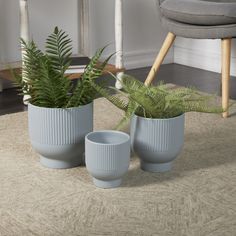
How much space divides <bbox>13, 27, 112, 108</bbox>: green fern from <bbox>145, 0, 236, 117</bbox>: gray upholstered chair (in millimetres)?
547

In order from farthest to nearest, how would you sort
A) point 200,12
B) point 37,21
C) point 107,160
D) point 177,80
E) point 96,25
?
point 96,25, point 177,80, point 37,21, point 200,12, point 107,160

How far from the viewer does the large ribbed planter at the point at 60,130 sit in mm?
1274

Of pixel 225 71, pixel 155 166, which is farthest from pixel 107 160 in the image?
pixel 225 71

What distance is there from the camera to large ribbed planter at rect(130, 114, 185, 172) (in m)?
1.27

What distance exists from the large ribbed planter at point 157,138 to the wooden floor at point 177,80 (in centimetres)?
80

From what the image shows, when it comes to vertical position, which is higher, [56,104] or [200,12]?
[200,12]

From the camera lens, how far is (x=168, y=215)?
1.11 metres

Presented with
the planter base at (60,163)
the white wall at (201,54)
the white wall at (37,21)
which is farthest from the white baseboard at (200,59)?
the planter base at (60,163)

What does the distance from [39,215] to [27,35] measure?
1085mm

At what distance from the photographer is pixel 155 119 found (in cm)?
127

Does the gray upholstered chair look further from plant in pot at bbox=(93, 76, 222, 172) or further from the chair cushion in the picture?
plant in pot at bbox=(93, 76, 222, 172)

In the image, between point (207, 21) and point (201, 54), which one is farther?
point (201, 54)

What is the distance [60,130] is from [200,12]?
826mm

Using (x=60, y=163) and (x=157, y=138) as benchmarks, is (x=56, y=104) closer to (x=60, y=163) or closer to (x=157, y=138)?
(x=60, y=163)
